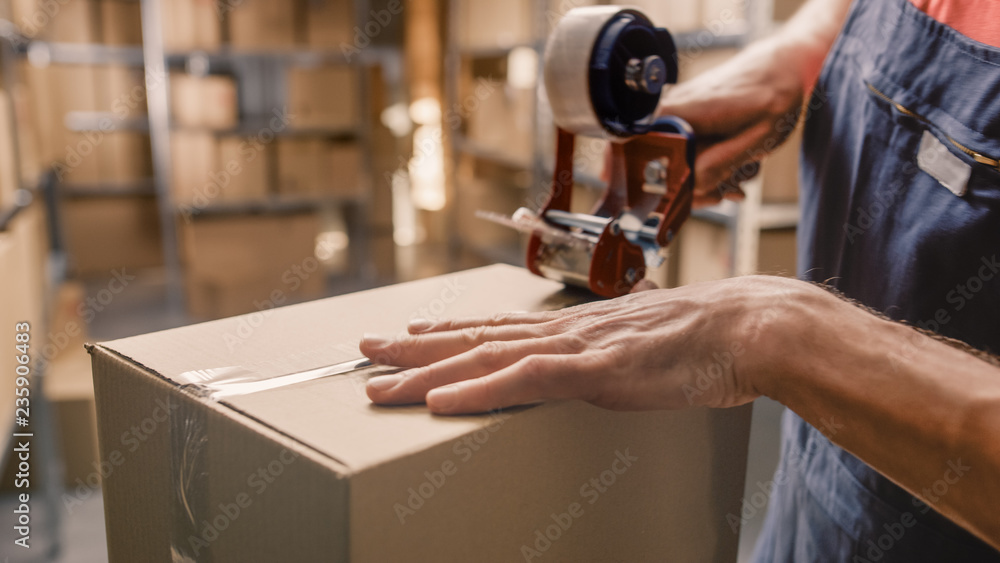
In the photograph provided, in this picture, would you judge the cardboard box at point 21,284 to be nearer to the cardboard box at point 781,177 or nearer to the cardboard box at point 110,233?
the cardboard box at point 110,233

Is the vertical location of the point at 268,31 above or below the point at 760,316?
above

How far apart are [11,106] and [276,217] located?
2.35 metres

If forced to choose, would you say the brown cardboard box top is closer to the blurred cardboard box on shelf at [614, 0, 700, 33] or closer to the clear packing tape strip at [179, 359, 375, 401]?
the clear packing tape strip at [179, 359, 375, 401]

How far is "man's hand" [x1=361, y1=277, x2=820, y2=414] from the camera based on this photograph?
550 mm

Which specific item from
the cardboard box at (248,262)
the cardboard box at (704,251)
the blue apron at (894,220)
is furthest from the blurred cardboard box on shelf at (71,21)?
the blue apron at (894,220)

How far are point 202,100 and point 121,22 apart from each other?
77 cm

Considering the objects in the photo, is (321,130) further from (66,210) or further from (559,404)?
(559,404)

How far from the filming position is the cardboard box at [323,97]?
462 cm

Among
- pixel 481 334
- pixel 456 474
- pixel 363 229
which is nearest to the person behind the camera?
pixel 456 474

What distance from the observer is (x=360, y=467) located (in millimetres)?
455

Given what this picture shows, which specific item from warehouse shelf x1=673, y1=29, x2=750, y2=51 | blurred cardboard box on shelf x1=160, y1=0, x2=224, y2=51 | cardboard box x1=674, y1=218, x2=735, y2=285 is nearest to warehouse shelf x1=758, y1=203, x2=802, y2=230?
cardboard box x1=674, y1=218, x2=735, y2=285

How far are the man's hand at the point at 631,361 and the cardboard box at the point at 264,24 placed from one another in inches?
175

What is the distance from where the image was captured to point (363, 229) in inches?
199

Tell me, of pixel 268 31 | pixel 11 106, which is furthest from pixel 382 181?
pixel 11 106
